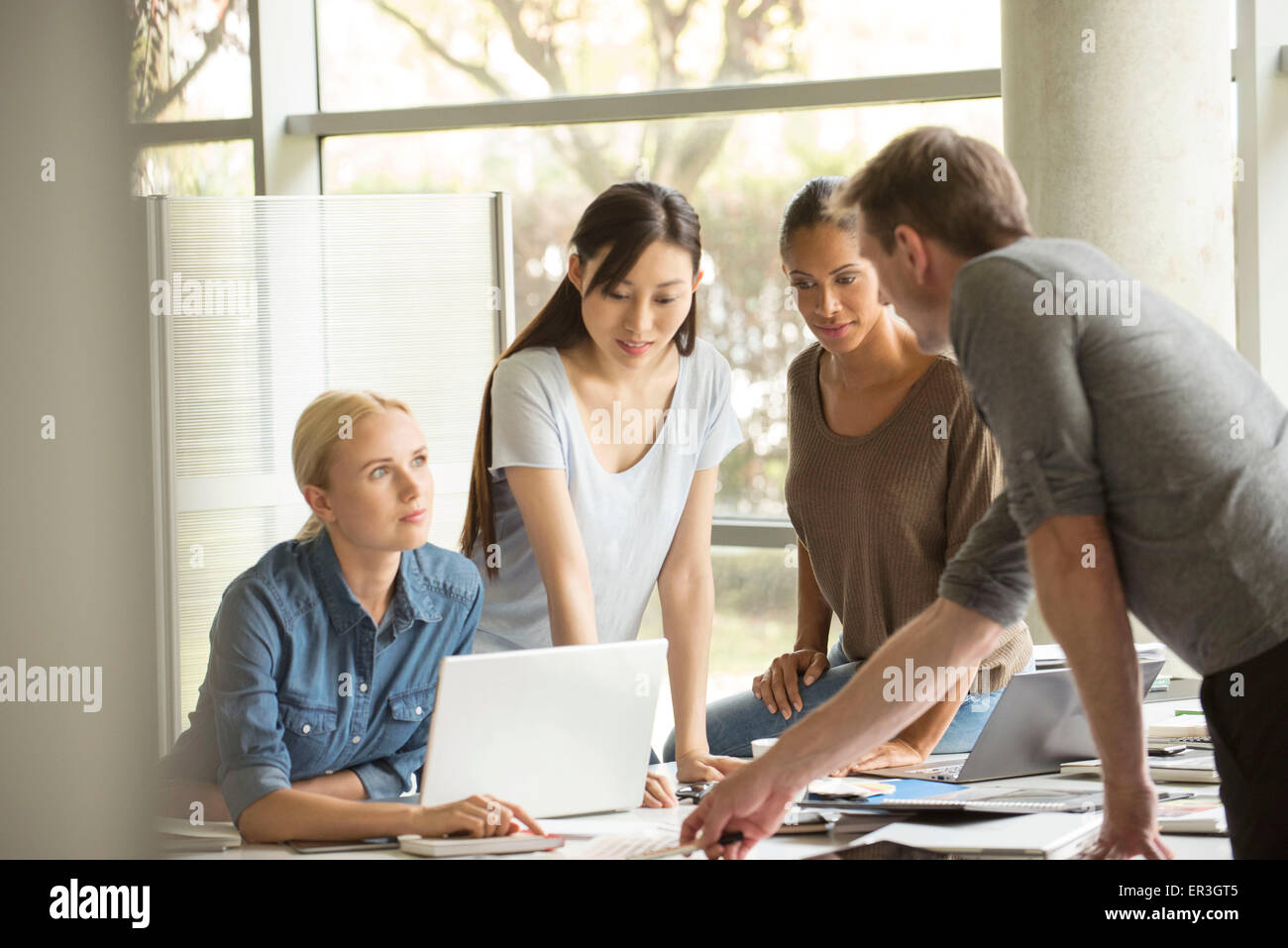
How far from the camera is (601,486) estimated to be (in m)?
2.44

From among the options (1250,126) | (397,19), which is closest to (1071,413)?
(1250,126)

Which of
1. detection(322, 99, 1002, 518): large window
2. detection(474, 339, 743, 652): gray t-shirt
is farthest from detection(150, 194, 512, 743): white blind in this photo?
detection(474, 339, 743, 652): gray t-shirt

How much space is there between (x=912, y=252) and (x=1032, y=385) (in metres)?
0.27

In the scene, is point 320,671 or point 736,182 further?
point 736,182

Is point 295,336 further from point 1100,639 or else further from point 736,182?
point 1100,639

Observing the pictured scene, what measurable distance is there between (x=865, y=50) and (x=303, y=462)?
9.70 ft

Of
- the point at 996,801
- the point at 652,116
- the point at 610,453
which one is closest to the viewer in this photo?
the point at 996,801

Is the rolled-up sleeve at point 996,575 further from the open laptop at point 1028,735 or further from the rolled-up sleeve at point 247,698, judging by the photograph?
the rolled-up sleeve at point 247,698

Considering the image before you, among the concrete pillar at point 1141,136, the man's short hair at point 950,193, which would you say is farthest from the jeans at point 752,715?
the concrete pillar at point 1141,136

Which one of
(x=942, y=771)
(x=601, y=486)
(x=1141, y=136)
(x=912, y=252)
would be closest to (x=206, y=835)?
(x=601, y=486)

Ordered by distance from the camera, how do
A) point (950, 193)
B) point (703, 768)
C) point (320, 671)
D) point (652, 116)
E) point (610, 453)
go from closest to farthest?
1. point (950, 193)
2. point (320, 671)
3. point (703, 768)
4. point (610, 453)
5. point (652, 116)

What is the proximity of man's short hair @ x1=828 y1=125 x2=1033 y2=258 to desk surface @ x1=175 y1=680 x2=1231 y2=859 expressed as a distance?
2.36 feet

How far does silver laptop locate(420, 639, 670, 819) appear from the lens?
165 cm

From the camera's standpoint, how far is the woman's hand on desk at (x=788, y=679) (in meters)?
2.48
